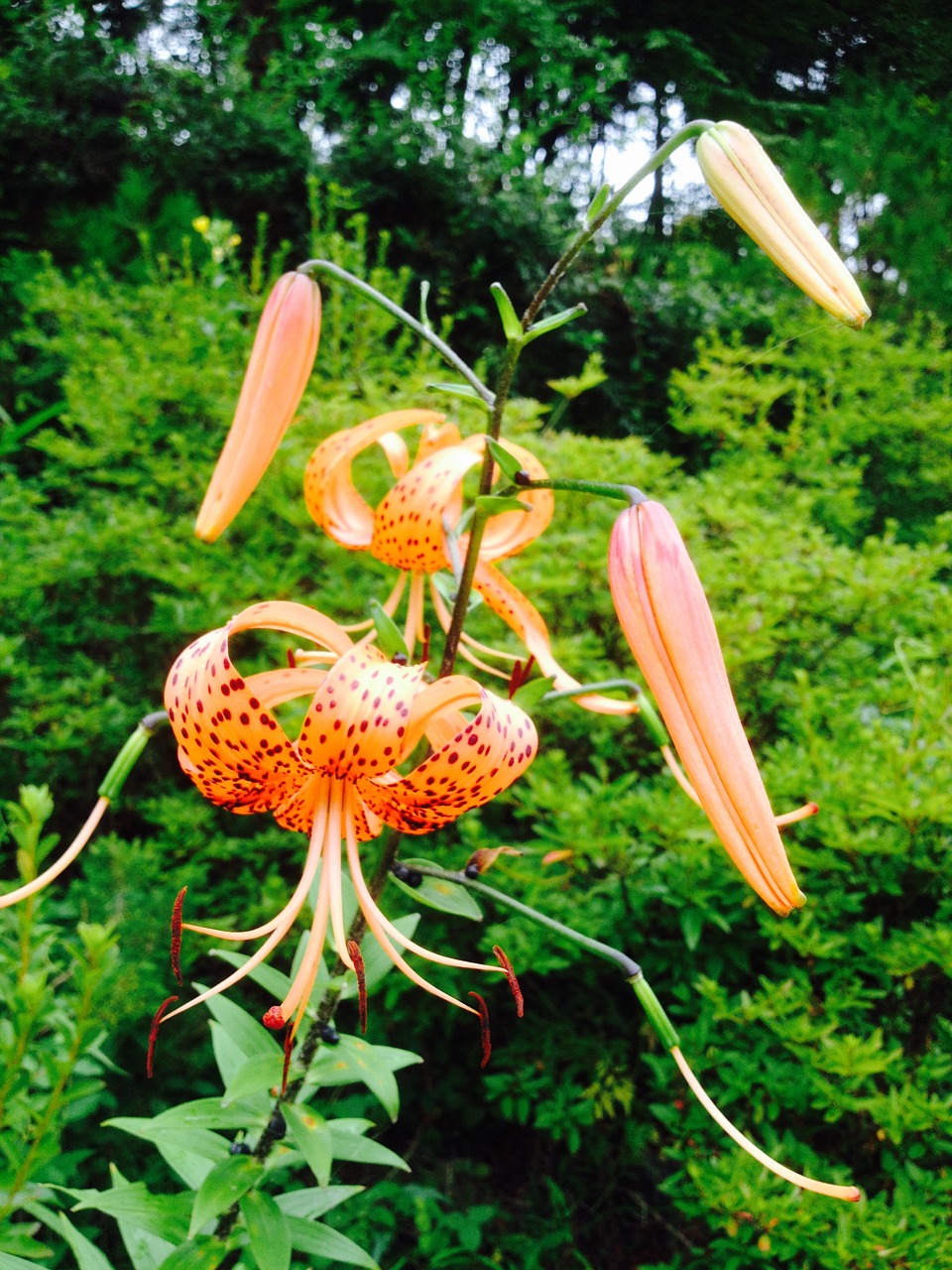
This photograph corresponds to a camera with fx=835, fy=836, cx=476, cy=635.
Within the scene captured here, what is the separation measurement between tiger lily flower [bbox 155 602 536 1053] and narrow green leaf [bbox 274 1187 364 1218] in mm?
339

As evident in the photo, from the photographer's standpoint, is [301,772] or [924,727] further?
[924,727]

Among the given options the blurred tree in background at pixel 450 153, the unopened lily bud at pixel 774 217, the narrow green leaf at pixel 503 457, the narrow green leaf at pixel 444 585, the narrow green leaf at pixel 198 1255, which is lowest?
the narrow green leaf at pixel 198 1255

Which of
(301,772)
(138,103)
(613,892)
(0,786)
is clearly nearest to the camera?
(301,772)

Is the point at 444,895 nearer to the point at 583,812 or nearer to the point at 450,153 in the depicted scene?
the point at 583,812

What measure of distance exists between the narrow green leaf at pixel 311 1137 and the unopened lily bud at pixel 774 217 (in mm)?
684

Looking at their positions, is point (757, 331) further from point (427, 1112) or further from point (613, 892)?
point (427, 1112)

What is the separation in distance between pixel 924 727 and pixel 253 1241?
101 centimetres

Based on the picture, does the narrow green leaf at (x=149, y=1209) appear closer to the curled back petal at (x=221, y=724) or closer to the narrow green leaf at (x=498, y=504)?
the curled back petal at (x=221, y=724)

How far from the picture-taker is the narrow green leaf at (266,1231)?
0.64m

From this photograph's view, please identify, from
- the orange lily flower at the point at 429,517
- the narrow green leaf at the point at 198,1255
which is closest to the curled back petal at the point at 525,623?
the orange lily flower at the point at 429,517

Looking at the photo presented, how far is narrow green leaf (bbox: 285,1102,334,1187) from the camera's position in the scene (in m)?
0.64

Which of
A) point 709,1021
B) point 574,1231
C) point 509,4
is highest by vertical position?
point 509,4

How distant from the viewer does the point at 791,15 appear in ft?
3.71

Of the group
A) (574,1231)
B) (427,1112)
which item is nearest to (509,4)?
(427,1112)
